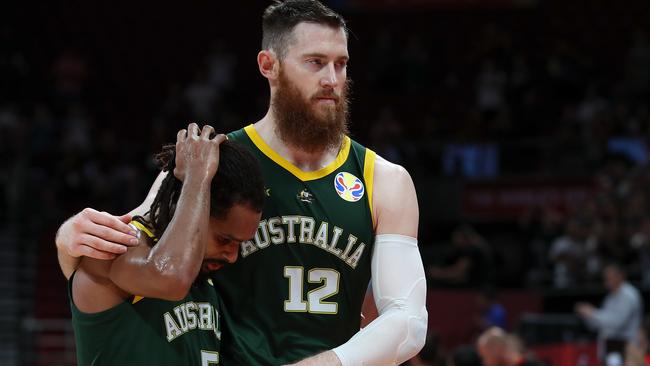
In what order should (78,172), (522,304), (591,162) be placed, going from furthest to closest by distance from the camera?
(78,172), (591,162), (522,304)

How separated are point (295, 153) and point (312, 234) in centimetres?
42

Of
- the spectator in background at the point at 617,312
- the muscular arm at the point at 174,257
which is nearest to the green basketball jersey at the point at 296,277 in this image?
the muscular arm at the point at 174,257

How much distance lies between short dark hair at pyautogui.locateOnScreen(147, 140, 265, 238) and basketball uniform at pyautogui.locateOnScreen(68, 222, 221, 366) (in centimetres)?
31

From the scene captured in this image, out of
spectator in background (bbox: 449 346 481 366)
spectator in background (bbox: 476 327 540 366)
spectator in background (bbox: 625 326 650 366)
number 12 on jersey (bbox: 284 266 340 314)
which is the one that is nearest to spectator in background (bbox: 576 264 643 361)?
spectator in background (bbox: 625 326 650 366)

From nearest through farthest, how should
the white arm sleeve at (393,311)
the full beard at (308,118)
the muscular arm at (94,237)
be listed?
the muscular arm at (94,237)
the white arm sleeve at (393,311)
the full beard at (308,118)

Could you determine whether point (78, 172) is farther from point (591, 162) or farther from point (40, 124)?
point (591, 162)

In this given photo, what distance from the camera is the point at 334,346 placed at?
→ 4934mm

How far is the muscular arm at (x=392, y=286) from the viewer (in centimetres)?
455

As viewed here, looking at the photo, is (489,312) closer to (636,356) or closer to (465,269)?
(465,269)

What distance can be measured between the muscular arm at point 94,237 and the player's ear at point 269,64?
1.02 metres

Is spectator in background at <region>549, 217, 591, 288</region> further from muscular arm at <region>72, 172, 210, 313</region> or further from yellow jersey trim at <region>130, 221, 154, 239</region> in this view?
muscular arm at <region>72, 172, 210, 313</region>

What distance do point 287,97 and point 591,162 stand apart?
16.0 metres

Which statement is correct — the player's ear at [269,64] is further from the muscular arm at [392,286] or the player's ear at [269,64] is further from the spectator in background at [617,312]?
the spectator in background at [617,312]

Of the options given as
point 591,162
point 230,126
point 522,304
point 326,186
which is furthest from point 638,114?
point 326,186
